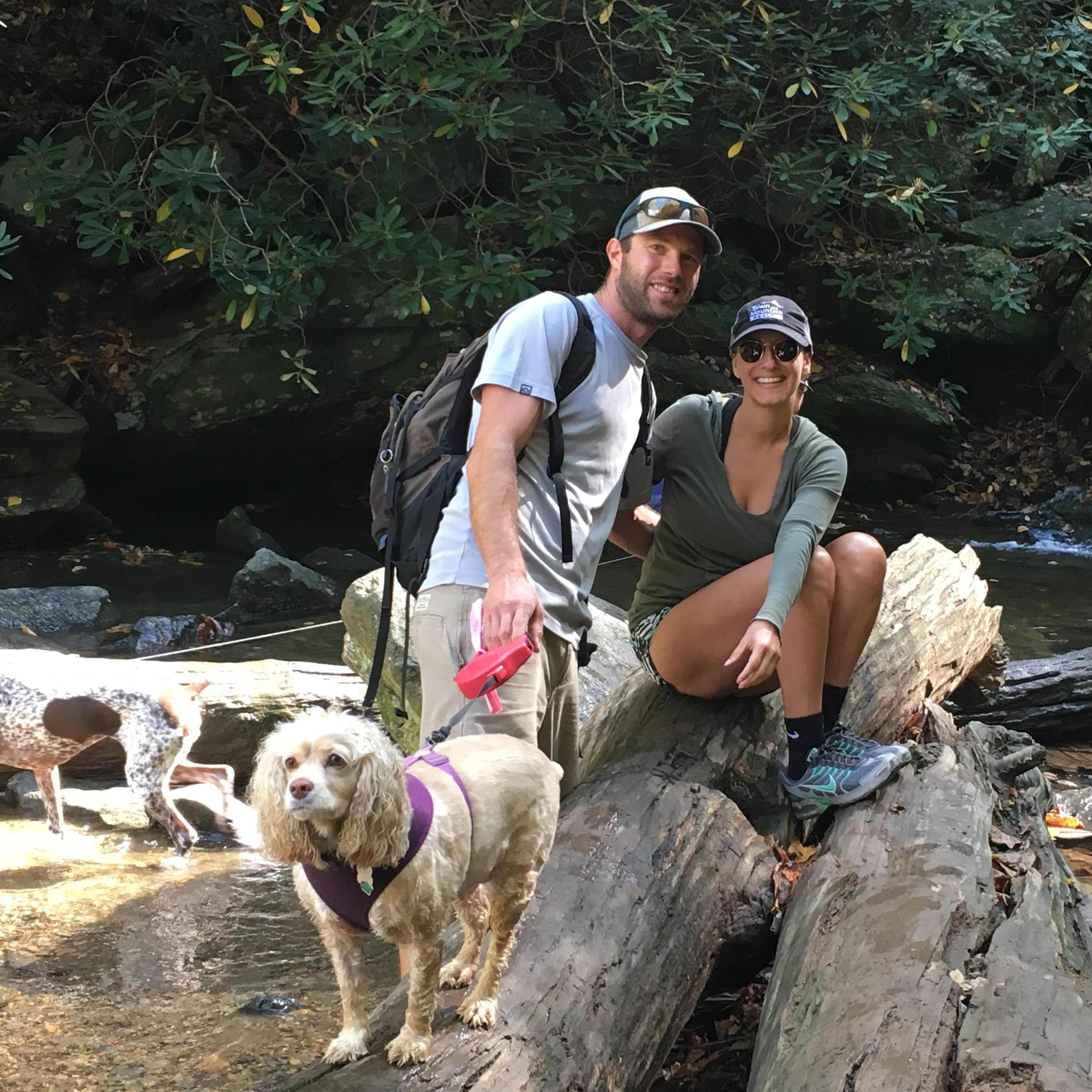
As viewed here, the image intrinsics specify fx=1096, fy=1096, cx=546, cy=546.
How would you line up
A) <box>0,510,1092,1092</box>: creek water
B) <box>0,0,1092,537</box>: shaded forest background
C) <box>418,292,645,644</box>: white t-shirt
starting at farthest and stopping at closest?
<box>0,0,1092,537</box>: shaded forest background < <box>0,510,1092,1092</box>: creek water < <box>418,292,645,644</box>: white t-shirt

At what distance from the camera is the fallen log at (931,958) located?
6.90 ft

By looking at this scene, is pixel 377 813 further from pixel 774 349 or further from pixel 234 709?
pixel 234 709

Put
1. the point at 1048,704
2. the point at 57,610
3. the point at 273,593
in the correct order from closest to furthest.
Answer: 1. the point at 1048,704
2. the point at 57,610
3. the point at 273,593

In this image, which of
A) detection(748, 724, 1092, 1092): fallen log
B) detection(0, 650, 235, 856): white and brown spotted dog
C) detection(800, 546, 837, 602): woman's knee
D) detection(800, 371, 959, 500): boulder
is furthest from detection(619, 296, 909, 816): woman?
detection(800, 371, 959, 500): boulder

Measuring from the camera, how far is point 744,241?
515 inches

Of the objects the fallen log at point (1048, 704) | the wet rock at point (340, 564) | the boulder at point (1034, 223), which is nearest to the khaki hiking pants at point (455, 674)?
the fallen log at point (1048, 704)

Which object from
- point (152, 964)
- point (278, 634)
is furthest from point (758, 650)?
point (278, 634)

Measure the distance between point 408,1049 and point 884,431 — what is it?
1226 centimetres

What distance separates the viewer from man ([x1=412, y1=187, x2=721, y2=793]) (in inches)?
108

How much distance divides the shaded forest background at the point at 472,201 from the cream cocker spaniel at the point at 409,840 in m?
6.59

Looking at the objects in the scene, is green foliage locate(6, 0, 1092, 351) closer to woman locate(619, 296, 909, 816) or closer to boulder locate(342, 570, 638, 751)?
boulder locate(342, 570, 638, 751)

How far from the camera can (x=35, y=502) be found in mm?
10273

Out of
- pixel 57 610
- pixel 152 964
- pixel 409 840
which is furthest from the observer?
pixel 57 610

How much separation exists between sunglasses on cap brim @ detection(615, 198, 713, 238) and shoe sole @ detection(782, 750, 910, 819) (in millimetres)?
1804
